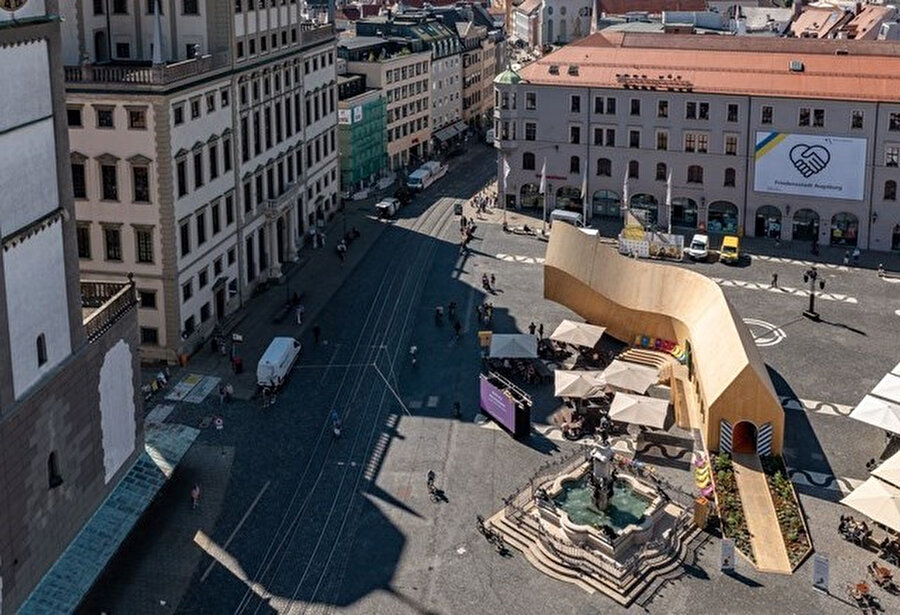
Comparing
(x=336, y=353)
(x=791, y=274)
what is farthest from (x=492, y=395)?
(x=791, y=274)

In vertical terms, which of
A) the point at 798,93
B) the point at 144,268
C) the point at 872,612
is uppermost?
the point at 798,93

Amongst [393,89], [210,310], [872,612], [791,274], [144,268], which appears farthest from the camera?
[393,89]

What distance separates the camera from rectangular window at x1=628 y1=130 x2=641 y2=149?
11481 cm

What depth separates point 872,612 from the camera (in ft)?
163

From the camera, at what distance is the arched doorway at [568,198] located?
120 metres

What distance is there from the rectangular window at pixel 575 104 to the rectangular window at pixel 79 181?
5591 cm

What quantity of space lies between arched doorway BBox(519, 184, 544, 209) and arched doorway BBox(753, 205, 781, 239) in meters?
22.6

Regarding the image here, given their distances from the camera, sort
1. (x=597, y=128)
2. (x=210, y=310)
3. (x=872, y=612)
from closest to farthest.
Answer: (x=872, y=612), (x=210, y=310), (x=597, y=128)

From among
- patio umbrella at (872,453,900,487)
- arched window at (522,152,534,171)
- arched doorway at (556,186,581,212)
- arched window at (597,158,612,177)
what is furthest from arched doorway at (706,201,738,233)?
patio umbrella at (872,453,900,487)

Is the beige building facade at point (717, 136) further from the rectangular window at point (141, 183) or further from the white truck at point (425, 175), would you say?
the rectangular window at point (141, 183)

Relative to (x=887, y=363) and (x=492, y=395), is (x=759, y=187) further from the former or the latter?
(x=492, y=395)

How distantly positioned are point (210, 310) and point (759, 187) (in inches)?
2196

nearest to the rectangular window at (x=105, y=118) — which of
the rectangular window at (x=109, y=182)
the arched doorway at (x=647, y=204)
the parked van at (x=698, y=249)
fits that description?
the rectangular window at (x=109, y=182)

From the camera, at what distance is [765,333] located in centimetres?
8475
